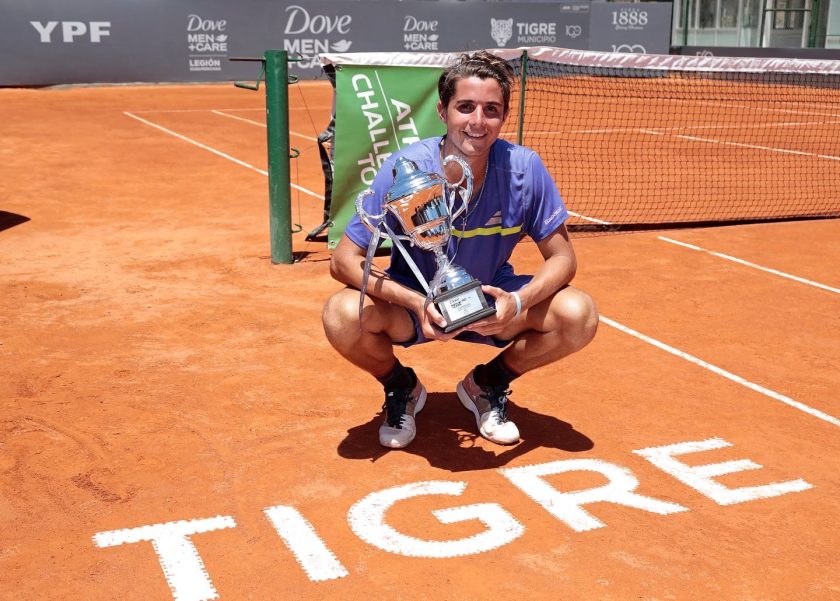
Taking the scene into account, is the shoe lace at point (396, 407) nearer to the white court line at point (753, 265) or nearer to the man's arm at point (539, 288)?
the man's arm at point (539, 288)

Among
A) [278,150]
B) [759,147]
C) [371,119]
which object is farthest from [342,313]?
[759,147]

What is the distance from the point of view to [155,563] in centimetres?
378

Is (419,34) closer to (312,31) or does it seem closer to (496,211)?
(312,31)

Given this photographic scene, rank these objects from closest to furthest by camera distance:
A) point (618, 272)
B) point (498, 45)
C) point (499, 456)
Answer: point (499, 456), point (618, 272), point (498, 45)

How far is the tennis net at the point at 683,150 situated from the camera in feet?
33.9

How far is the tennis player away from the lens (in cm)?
438

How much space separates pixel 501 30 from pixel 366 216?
28.1 m

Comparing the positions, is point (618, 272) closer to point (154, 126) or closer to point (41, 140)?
point (41, 140)

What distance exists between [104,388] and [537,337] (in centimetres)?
247

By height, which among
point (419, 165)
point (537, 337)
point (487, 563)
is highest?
point (419, 165)

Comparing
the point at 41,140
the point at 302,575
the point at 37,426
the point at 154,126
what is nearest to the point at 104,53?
the point at 154,126

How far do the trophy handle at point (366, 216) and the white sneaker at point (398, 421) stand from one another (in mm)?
937

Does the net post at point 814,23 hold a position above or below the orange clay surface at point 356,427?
above

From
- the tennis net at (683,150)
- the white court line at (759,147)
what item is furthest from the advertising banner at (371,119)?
the white court line at (759,147)
